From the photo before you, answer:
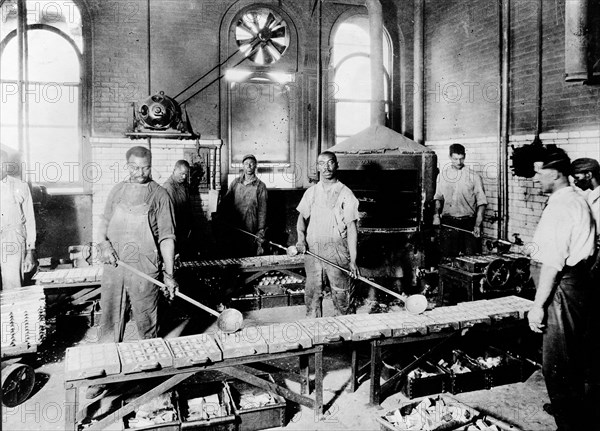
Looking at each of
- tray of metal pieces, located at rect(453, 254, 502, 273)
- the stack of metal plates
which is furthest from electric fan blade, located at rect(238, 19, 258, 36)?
tray of metal pieces, located at rect(453, 254, 502, 273)

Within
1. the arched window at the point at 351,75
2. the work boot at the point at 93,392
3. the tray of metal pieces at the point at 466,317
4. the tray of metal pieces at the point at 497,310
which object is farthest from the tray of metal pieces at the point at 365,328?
the arched window at the point at 351,75

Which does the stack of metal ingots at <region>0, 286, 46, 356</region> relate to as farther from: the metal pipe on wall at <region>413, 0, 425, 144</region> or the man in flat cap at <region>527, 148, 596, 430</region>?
the metal pipe on wall at <region>413, 0, 425, 144</region>

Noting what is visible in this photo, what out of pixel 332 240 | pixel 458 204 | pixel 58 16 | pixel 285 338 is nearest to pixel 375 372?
pixel 285 338

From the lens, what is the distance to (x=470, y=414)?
3508mm

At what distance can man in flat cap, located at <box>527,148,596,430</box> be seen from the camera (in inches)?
138

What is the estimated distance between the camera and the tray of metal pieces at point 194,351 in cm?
340

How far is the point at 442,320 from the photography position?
14.1 feet

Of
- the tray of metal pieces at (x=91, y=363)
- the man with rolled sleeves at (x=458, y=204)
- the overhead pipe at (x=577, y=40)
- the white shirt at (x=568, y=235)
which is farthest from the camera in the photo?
the man with rolled sleeves at (x=458, y=204)

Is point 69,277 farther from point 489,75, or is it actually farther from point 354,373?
point 489,75

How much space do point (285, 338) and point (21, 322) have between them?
2.45 meters

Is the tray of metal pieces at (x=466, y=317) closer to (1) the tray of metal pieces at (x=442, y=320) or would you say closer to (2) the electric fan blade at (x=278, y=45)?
(1) the tray of metal pieces at (x=442, y=320)

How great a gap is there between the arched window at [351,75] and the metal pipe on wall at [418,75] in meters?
0.52

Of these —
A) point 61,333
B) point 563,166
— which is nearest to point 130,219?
point 61,333

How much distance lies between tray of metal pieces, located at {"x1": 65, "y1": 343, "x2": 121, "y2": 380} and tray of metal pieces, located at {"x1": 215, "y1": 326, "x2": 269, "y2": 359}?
733mm
